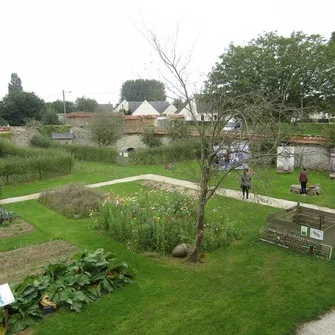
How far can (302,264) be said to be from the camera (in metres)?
9.16

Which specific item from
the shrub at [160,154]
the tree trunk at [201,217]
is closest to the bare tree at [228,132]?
the tree trunk at [201,217]

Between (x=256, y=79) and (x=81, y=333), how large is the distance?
88.2ft

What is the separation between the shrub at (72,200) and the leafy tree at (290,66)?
1686 centimetres

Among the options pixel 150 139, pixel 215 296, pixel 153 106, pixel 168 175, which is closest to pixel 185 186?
pixel 168 175

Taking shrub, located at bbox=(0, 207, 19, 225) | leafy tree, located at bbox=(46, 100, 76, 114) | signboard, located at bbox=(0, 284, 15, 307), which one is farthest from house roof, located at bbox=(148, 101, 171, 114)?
signboard, located at bbox=(0, 284, 15, 307)

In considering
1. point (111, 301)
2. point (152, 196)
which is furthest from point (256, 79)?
point (111, 301)

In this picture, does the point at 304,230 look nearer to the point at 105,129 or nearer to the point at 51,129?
the point at 105,129

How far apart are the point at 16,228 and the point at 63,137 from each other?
26.1 meters

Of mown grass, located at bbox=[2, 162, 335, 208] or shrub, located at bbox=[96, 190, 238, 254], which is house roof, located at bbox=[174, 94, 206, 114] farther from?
mown grass, located at bbox=[2, 162, 335, 208]

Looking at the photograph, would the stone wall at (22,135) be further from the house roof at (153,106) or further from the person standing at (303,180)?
the house roof at (153,106)

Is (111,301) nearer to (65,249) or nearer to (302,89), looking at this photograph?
(65,249)

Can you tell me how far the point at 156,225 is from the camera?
33.4ft

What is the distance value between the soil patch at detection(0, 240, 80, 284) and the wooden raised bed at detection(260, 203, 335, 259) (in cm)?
604

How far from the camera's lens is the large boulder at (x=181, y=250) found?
9477 millimetres
